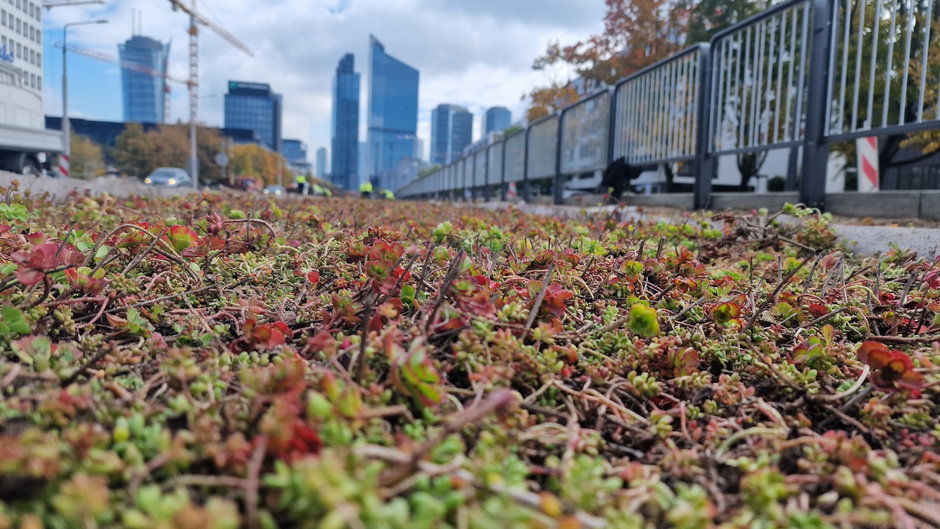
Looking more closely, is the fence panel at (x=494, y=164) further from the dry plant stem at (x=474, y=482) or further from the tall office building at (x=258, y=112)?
the tall office building at (x=258, y=112)

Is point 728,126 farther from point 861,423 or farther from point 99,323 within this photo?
point 99,323

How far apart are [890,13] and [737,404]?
4.42 metres

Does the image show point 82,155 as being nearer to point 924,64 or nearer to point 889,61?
point 889,61

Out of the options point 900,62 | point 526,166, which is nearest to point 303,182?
point 526,166

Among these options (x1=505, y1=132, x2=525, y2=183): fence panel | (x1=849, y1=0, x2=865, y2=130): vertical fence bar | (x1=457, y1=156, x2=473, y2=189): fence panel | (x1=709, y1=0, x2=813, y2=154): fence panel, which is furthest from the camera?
(x1=457, y1=156, x2=473, y2=189): fence panel

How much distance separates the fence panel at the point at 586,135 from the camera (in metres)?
10.5

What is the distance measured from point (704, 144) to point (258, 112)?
195 m

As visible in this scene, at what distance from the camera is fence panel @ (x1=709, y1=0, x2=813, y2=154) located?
5266mm

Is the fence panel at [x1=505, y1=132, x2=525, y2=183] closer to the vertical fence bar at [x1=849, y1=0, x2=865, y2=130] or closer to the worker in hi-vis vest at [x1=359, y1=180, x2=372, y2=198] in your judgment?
the worker in hi-vis vest at [x1=359, y1=180, x2=372, y2=198]

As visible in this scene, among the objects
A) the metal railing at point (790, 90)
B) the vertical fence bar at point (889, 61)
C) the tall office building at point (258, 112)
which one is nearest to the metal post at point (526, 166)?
the metal railing at point (790, 90)

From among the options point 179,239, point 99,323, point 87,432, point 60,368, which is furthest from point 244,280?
point 87,432

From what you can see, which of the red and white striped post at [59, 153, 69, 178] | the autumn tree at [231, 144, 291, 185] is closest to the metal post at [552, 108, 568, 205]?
the red and white striped post at [59, 153, 69, 178]

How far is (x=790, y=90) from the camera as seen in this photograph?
5.39 meters

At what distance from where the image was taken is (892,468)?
1.08m
